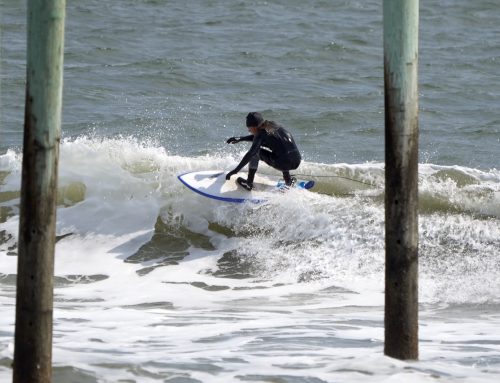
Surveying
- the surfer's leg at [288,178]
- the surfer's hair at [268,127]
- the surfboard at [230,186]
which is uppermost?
the surfer's hair at [268,127]

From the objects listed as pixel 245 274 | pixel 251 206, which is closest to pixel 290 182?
pixel 251 206

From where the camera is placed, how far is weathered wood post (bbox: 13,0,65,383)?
20.9 ft

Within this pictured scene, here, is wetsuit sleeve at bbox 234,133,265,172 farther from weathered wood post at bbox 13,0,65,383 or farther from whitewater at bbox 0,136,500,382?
weathered wood post at bbox 13,0,65,383

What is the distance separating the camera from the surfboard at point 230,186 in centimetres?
1378

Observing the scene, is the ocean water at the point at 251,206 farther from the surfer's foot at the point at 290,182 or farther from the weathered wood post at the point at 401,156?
the weathered wood post at the point at 401,156

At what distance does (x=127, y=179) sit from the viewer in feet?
49.9

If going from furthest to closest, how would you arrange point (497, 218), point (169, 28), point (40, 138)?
point (169, 28) → point (497, 218) → point (40, 138)

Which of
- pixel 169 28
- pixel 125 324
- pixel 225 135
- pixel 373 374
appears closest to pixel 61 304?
pixel 125 324

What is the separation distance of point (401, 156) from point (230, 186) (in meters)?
6.98

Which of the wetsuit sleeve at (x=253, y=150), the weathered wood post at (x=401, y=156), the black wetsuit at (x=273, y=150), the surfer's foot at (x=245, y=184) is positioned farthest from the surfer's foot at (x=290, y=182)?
the weathered wood post at (x=401, y=156)

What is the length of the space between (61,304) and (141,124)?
8.46m

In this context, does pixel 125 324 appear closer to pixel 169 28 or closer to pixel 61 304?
pixel 61 304

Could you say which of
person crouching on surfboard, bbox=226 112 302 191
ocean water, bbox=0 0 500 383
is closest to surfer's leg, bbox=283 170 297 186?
person crouching on surfboard, bbox=226 112 302 191

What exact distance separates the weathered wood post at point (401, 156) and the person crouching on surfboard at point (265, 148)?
6.33 m
